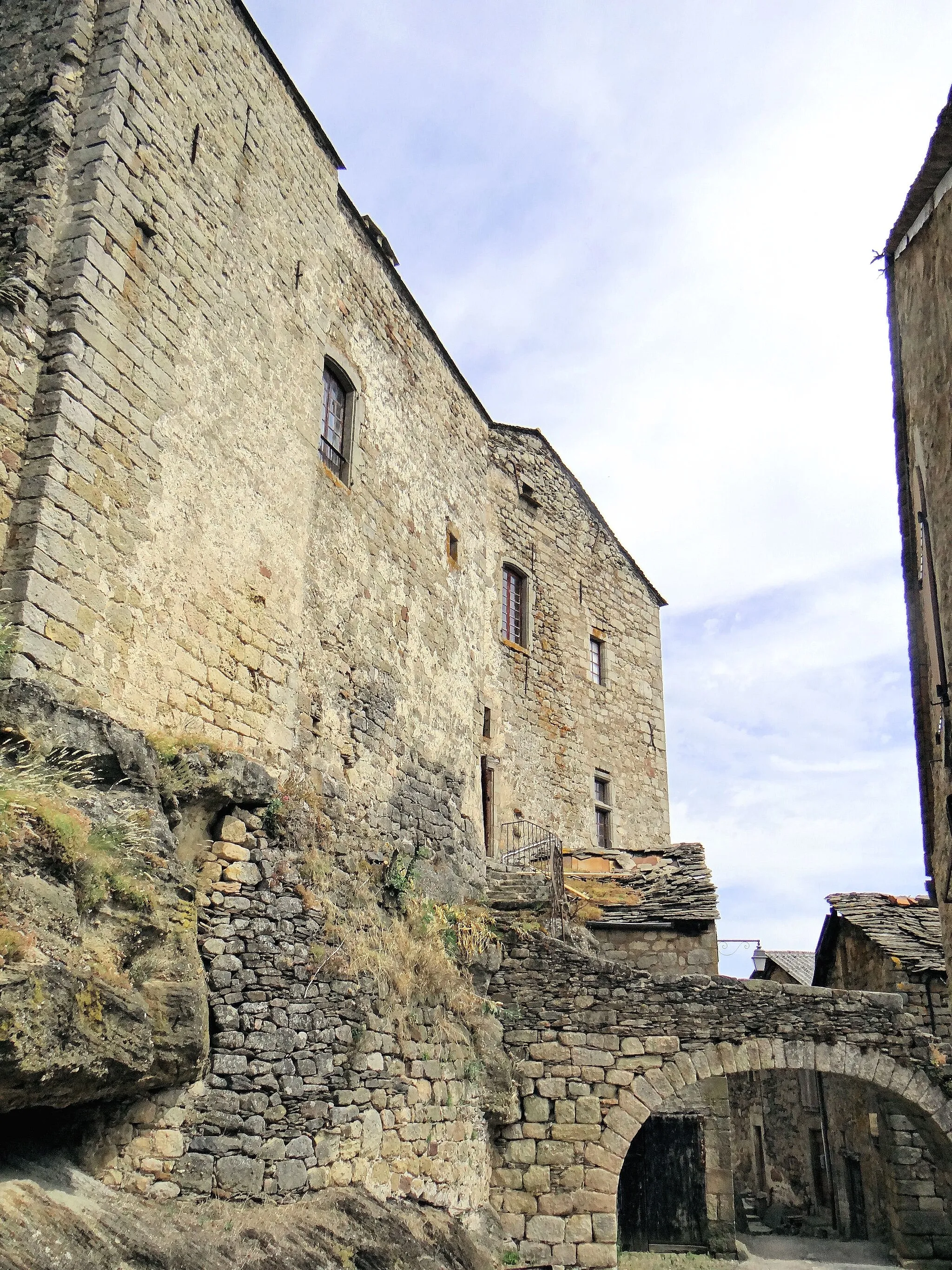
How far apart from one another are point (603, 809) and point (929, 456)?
10973 millimetres

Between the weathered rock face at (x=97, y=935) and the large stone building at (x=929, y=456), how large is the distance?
577 centimetres

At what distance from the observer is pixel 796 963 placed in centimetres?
2634

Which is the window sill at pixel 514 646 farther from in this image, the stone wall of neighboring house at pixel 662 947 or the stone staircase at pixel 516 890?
the stone wall of neighboring house at pixel 662 947

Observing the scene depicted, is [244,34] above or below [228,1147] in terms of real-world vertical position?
above

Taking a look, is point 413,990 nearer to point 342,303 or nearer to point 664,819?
point 342,303

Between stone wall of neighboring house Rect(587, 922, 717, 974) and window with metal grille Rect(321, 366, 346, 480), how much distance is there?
655cm

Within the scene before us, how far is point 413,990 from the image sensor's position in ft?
31.3

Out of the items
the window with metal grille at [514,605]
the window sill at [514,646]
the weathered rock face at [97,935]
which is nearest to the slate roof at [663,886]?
the window sill at [514,646]

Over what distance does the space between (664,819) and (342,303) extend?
11793mm

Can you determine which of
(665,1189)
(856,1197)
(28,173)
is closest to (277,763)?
(28,173)

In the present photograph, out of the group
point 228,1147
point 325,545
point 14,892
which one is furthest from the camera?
point 325,545

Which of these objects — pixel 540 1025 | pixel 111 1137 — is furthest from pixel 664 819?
pixel 111 1137

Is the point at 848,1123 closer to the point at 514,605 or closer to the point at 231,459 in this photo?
the point at 514,605

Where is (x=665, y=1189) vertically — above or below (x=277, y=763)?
below
